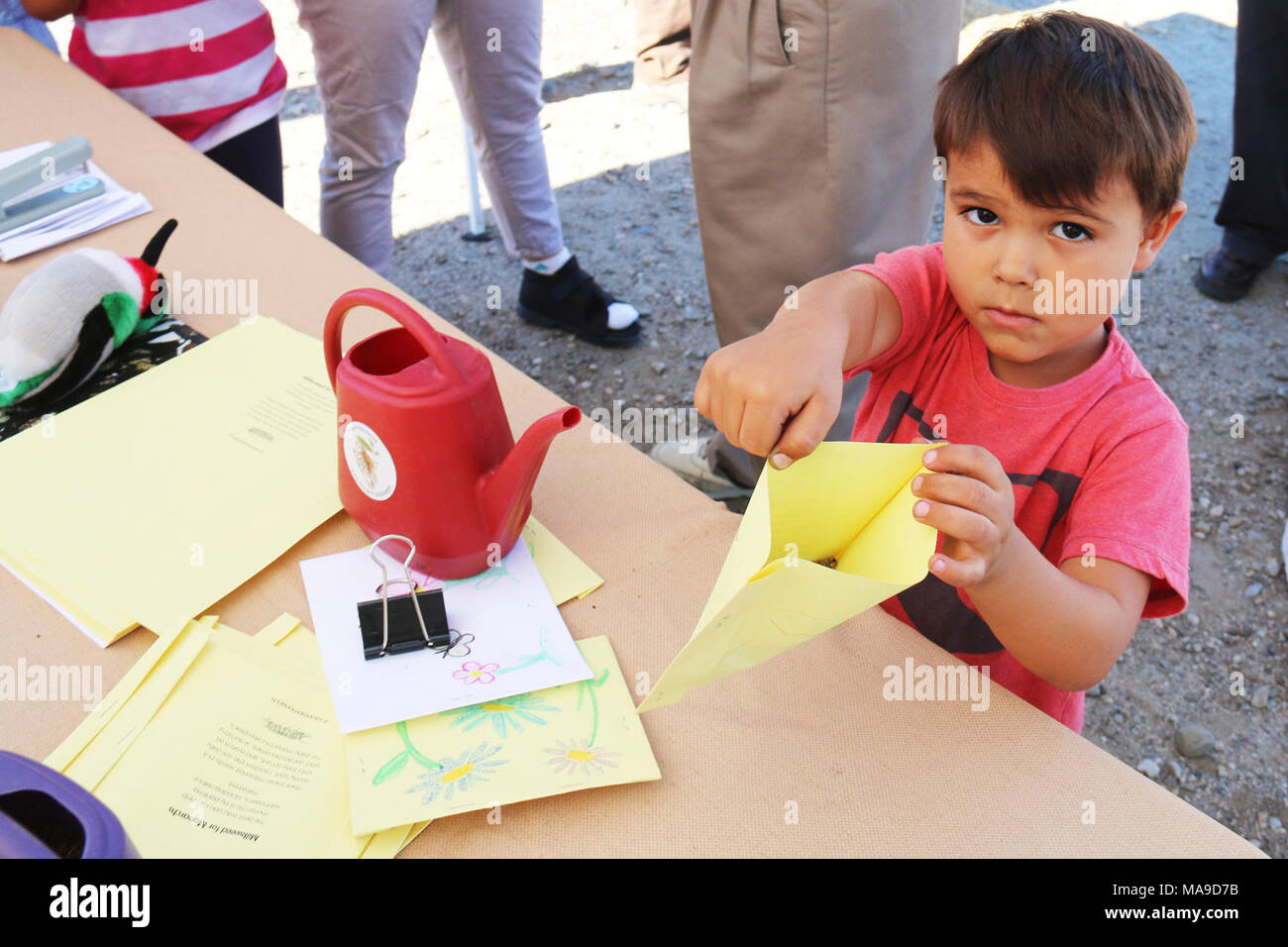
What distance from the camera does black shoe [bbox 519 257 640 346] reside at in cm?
246

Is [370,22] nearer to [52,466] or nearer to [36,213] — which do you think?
[36,213]

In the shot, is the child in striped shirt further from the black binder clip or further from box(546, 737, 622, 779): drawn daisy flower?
box(546, 737, 622, 779): drawn daisy flower

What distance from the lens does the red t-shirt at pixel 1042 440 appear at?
Result: 2.63 ft

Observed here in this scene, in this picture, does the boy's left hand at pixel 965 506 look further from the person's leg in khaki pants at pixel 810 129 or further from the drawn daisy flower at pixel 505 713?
the person's leg in khaki pants at pixel 810 129

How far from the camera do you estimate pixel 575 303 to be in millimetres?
2471

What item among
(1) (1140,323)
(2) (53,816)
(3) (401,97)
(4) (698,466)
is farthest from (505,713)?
(1) (1140,323)

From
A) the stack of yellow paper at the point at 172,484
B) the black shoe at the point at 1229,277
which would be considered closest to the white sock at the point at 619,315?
the stack of yellow paper at the point at 172,484

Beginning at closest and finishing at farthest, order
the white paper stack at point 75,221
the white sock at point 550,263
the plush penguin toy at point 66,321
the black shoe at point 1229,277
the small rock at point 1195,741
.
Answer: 1. the plush penguin toy at point 66,321
2. the white paper stack at point 75,221
3. the small rock at point 1195,741
4. the white sock at point 550,263
5. the black shoe at point 1229,277

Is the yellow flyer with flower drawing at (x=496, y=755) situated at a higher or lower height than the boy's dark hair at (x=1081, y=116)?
lower

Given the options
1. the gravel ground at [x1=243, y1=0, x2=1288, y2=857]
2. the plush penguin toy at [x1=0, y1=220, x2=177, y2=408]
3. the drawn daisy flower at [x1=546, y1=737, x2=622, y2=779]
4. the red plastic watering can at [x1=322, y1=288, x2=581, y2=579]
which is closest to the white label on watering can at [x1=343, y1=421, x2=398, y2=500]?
the red plastic watering can at [x1=322, y1=288, x2=581, y2=579]

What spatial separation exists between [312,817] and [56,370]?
603 millimetres

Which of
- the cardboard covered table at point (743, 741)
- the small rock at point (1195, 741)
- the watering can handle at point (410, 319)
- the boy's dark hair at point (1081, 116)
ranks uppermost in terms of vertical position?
the boy's dark hair at point (1081, 116)

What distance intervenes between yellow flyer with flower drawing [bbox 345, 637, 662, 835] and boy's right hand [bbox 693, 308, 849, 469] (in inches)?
9.2

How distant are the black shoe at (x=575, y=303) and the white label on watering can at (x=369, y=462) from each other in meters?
1.71
